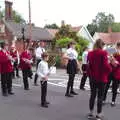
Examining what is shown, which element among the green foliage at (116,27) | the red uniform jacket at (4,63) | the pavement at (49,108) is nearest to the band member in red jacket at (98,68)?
the pavement at (49,108)

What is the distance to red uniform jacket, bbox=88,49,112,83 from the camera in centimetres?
927

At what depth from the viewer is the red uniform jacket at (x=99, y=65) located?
365 inches

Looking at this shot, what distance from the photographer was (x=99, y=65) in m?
9.35

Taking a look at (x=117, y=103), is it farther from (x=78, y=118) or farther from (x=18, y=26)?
(x=18, y=26)

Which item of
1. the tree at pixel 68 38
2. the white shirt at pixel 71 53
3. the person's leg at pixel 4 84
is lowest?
the person's leg at pixel 4 84

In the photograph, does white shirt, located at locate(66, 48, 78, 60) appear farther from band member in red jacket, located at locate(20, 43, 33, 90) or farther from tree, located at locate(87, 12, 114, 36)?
tree, located at locate(87, 12, 114, 36)

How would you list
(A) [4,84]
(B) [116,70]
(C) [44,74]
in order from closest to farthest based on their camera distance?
1. (C) [44,74]
2. (B) [116,70]
3. (A) [4,84]

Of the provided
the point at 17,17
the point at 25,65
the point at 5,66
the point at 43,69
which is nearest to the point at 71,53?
the point at 43,69

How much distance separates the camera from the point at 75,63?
12938 millimetres

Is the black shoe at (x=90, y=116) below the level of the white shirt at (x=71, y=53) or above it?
below

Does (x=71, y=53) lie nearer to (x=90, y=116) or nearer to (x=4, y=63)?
(x=4, y=63)

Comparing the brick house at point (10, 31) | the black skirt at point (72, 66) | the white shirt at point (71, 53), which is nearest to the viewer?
the white shirt at point (71, 53)

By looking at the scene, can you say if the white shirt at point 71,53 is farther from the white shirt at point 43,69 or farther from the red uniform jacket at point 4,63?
the red uniform jacket at point 4,63

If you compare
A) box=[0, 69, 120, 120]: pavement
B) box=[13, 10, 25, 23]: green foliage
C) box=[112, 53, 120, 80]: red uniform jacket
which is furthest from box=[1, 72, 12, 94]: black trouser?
box=[13, 10, 25, 23]: green foliage
